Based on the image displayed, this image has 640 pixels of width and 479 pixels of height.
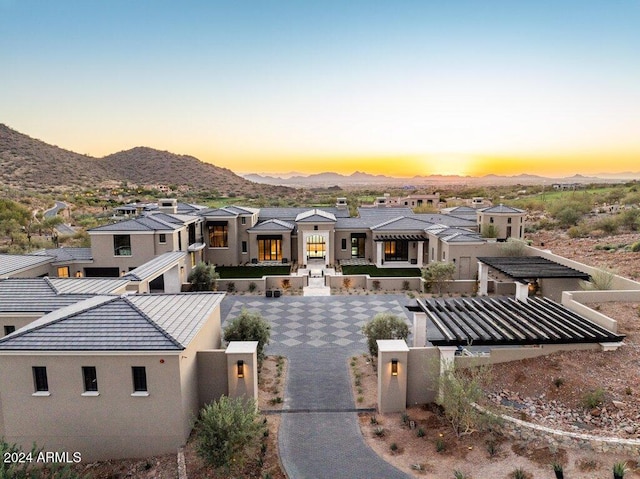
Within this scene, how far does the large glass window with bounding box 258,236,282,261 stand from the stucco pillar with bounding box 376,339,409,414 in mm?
22884

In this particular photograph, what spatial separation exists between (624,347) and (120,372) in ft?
55.0

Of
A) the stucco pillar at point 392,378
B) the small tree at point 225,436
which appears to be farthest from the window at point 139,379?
the stucco pillar at point 392,378

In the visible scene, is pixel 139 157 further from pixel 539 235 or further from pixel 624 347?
pixel 624 347

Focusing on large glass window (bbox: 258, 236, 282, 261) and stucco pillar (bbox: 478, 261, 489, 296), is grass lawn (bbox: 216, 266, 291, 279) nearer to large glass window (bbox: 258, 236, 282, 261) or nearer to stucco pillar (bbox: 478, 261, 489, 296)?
large glass window (bbox: 258, 236, 282, 261)

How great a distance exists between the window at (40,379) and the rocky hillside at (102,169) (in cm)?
7729

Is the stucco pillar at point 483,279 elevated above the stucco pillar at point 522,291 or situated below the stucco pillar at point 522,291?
below

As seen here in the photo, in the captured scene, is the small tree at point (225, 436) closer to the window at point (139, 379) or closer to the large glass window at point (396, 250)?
the window at point (139, 379)

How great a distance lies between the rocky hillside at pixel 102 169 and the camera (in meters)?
76.1

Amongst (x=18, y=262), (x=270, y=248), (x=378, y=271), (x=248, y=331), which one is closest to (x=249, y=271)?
(x=270, y=248)

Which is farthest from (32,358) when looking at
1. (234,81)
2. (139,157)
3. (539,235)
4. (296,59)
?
(139,157)

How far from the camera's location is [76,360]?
9.88m

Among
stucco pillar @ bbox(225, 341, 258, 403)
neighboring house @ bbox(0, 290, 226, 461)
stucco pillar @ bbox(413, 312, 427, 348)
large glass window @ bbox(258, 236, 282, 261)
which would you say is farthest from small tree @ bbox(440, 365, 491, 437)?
large glass window @ bbox(258, 236, 282, 261)

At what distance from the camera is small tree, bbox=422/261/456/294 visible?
81.3ft

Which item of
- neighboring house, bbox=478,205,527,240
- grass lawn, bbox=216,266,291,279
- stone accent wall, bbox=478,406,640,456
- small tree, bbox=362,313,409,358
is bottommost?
grass lawn, bbox=216,266,291,279
